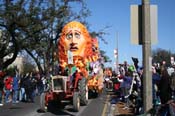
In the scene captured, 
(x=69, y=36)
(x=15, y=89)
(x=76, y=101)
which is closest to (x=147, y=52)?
(x=76, y=101)

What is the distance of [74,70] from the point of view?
2430 centimetres

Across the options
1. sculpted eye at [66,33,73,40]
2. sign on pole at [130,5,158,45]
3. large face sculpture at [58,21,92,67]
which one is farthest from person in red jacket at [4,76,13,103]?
sign on pole at [130,5,158,45]

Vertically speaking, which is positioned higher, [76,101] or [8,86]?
[8,86]

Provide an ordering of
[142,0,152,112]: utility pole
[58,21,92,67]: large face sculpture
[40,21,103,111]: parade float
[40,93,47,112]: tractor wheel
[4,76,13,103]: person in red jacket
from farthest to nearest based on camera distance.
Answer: [4,76,13,103]: person in red jacket, [58,21,92,67]: large face sculpture, [40,21,103,111]: parade float, [40,93,47,112]: tractor wheel, [142,0,152,112]: utility pole

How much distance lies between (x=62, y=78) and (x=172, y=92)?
957cm

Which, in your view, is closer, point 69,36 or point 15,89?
point 69,36

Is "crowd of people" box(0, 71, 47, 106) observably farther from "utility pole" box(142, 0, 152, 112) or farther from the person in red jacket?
"utility pole" box(142, 0, 152, 112)

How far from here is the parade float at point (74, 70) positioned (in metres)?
22.1

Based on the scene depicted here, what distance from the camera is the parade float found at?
2214cm

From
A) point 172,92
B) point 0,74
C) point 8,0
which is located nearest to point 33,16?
point 8,0

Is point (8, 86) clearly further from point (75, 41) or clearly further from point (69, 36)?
point (75, 41)

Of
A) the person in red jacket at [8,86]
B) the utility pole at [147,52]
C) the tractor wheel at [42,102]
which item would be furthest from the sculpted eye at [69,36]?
the utility pole at [147,52]

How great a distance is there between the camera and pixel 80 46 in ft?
87.1

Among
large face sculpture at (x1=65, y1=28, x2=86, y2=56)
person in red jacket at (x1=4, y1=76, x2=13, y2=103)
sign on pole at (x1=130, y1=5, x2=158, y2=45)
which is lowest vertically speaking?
person in red jacket at (x1=4, y1=76, x2=13, y2=103)
